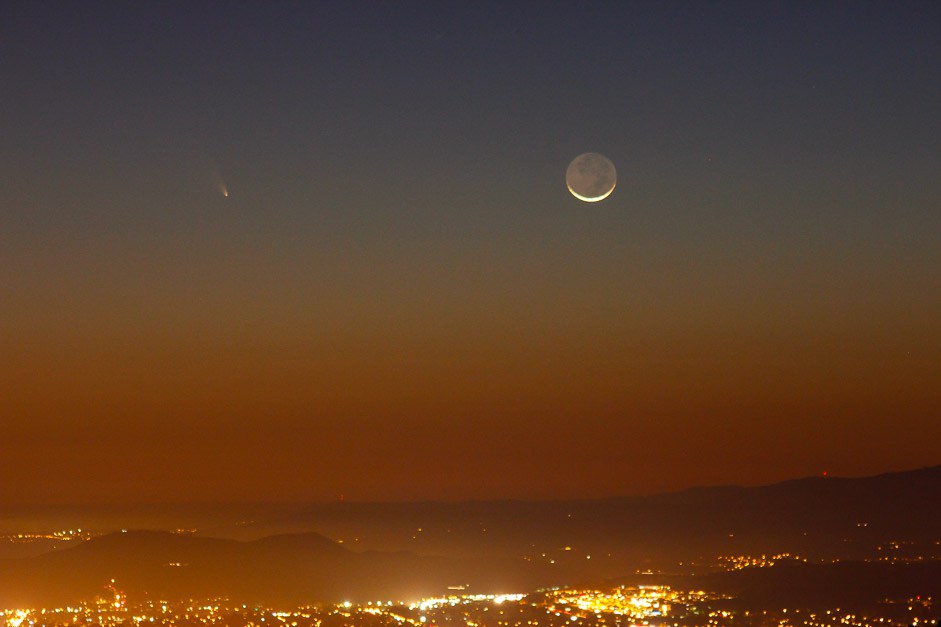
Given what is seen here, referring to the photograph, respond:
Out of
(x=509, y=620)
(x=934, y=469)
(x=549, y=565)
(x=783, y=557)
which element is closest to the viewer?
(x=509, y=620)

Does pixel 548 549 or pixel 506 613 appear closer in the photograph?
pixel 506 613

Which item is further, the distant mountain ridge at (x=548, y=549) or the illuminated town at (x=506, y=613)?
the distant mountain ridge at (x=548, y=549)

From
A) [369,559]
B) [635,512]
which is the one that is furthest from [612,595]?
[635,512]

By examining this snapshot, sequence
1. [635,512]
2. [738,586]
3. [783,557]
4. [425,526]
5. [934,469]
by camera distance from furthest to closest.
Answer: [425,526]
[635,512]
[934,469]
[783,557]
[738,586]

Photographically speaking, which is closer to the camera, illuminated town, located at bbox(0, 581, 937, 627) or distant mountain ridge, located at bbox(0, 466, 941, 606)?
illuminated town, located at bbox(0, 581, 937, 627)

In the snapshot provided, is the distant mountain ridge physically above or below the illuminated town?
above

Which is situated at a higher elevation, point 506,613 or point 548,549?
point 548,549

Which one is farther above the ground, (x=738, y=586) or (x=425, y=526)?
(x=425, y=526)

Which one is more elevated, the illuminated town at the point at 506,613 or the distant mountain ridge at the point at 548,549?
the distant mountain ridge at the point at 548,549

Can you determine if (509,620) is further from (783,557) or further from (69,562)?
(69,562)

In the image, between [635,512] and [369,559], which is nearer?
[369,559]

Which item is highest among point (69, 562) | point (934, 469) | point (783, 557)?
point (934, 469)
